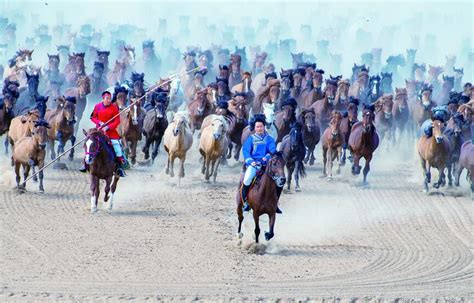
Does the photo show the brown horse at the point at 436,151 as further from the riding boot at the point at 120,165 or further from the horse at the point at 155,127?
the riding boot at the point at 120,165

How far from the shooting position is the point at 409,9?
89.4m

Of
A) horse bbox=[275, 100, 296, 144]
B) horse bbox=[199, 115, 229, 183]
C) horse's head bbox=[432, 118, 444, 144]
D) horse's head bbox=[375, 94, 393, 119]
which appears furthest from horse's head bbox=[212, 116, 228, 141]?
horse's head bbox=[375, 94, 393, 119]

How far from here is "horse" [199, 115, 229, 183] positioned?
23.3 m

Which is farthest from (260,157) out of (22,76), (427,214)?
(22,76)

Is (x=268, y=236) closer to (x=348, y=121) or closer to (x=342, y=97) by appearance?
(x=348, y=121)

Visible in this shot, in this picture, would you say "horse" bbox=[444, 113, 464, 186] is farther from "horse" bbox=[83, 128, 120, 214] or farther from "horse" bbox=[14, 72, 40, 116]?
"horse" bbox=[14, 72, 40, 116]

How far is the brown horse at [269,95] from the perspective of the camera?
89.8 feet

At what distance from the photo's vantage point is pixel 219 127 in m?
23.2

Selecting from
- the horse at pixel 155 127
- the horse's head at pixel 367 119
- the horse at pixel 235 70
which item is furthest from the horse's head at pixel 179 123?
the horse at pixel 235 70

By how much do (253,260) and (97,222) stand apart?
3829 millimetres

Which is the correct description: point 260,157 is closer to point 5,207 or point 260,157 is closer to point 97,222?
point 97,222

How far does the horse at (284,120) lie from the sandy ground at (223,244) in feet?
4.82

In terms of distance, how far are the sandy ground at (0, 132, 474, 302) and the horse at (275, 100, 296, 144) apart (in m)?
1.47

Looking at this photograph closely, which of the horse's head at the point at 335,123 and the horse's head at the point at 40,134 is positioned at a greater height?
the horse's head at the point at 40,134
